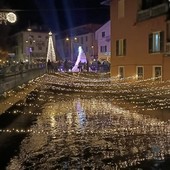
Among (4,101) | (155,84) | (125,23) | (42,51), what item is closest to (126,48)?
(125,23)

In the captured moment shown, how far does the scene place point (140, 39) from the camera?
90.7 feet

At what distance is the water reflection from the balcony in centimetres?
1237

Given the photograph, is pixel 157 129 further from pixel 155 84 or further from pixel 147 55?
pixel 147 55

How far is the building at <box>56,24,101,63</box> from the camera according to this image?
271 ft

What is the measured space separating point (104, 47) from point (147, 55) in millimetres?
44397

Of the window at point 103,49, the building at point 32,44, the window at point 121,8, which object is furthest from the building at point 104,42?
the window at point 121,8

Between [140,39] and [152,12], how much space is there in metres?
2.60

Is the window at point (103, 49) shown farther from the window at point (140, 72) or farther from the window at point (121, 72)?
the window at point (140, 72)

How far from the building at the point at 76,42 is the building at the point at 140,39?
160 feet

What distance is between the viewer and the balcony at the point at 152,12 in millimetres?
24305

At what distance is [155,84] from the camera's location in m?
25.2

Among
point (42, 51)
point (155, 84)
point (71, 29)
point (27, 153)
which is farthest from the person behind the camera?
point (42, 51)

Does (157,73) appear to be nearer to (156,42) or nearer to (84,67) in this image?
(156,42)

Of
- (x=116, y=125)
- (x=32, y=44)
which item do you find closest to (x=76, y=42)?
(x=32, y=44)
